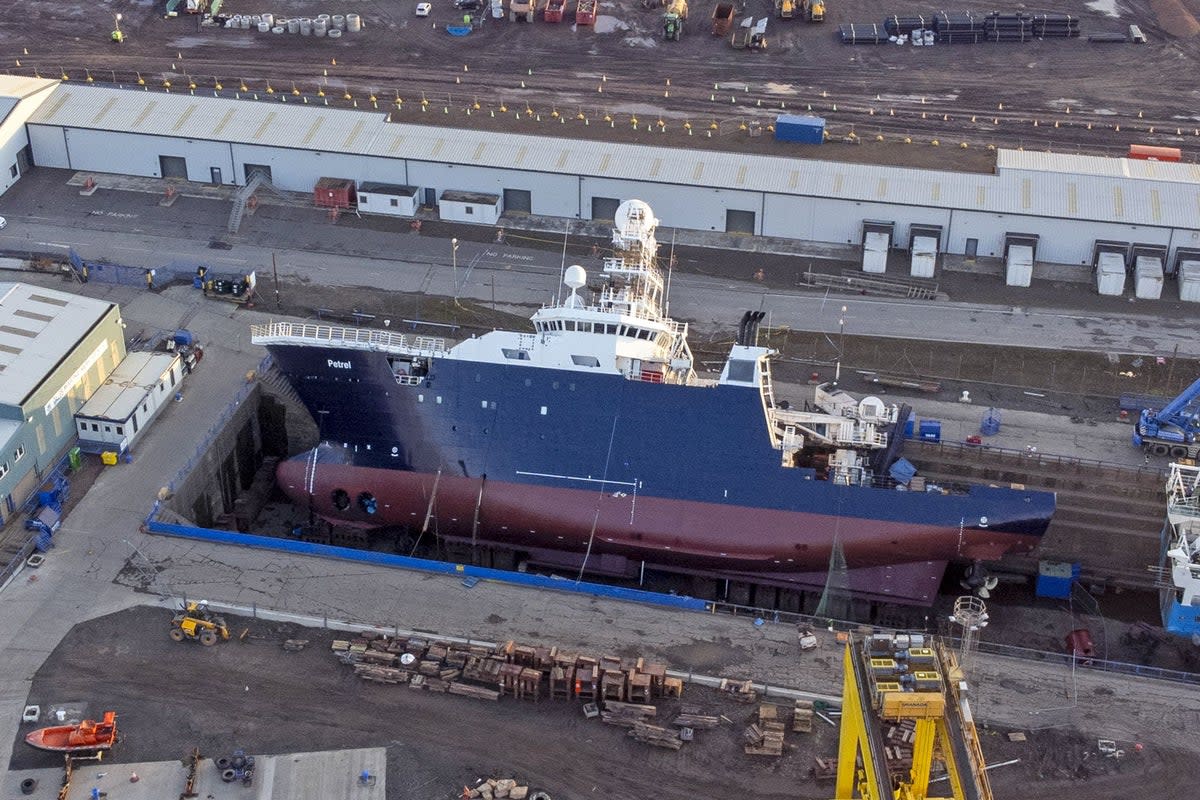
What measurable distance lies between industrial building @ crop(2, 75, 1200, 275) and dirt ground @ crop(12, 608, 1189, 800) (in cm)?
3325

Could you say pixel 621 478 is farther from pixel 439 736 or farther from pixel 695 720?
pixel 439 736

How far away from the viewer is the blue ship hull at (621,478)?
5516cm

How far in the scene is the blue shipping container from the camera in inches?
3155

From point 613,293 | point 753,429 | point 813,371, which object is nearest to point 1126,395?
point 813,371

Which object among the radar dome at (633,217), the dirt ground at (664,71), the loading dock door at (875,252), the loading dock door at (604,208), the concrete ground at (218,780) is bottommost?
the concrete ground at (218,780)

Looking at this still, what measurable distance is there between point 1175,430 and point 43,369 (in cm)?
4334

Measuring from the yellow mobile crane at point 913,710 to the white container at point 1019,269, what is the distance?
37275 mm

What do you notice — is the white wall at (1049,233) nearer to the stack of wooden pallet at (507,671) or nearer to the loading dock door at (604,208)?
the loading dock door at (604,208)

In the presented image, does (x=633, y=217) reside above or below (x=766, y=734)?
above

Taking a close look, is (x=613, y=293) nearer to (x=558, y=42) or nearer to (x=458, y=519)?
(x=458, y=519)

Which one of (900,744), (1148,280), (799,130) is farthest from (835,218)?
(900,744)

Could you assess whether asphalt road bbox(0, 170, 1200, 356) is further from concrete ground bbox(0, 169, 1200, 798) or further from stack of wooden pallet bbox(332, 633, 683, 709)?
stack of wooden pallet bbox(332, 633, 683, 709)

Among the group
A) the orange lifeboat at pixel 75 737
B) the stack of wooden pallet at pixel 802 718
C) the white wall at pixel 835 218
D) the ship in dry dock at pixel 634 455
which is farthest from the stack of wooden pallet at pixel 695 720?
the white wall at pixel 835 218

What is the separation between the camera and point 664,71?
97562 mm
